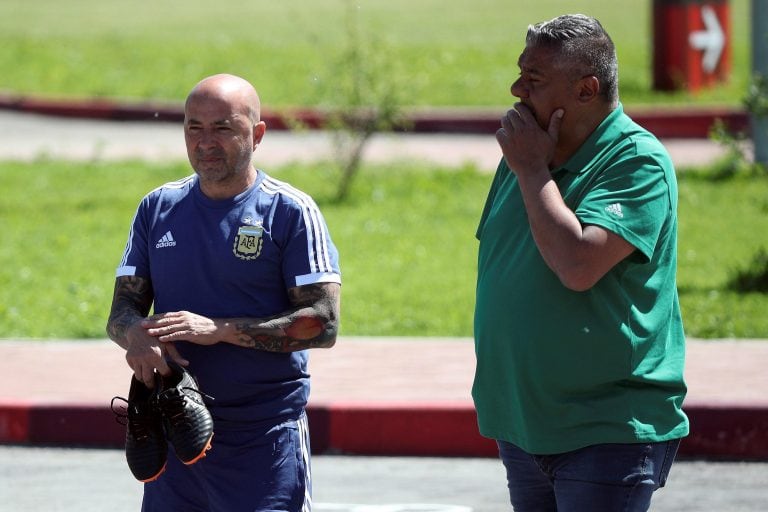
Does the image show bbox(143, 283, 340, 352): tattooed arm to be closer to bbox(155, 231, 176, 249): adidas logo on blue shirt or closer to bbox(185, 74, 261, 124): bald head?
bbox(155, 231, 176, 249): adidas logo on blue shirt

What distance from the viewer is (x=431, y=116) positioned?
18.5 m

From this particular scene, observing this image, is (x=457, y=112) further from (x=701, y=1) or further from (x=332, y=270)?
(x=332, y=270)

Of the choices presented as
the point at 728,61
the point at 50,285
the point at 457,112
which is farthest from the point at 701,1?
the point at 50,285

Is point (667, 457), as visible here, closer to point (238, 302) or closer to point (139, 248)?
point (238, 302)

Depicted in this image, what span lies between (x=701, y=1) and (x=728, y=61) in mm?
1411

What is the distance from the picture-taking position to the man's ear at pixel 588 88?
3469 millimetres

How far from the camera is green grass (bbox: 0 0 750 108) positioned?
20344 millimetres

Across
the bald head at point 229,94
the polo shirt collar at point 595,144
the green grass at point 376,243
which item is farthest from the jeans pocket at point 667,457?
the green grass at point 376,243

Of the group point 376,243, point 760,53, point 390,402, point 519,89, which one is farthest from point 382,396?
point 760,53

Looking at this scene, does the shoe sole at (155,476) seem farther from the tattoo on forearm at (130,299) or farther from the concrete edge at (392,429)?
the concrete edge at (392,429)

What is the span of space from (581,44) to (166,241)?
1.26 meters

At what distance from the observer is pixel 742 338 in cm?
865

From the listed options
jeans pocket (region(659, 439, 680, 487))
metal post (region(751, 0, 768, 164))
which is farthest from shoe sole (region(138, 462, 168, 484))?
metal post (region(751, 0, 768, 164))

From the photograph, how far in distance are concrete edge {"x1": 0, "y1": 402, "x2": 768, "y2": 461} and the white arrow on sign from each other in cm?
1353
